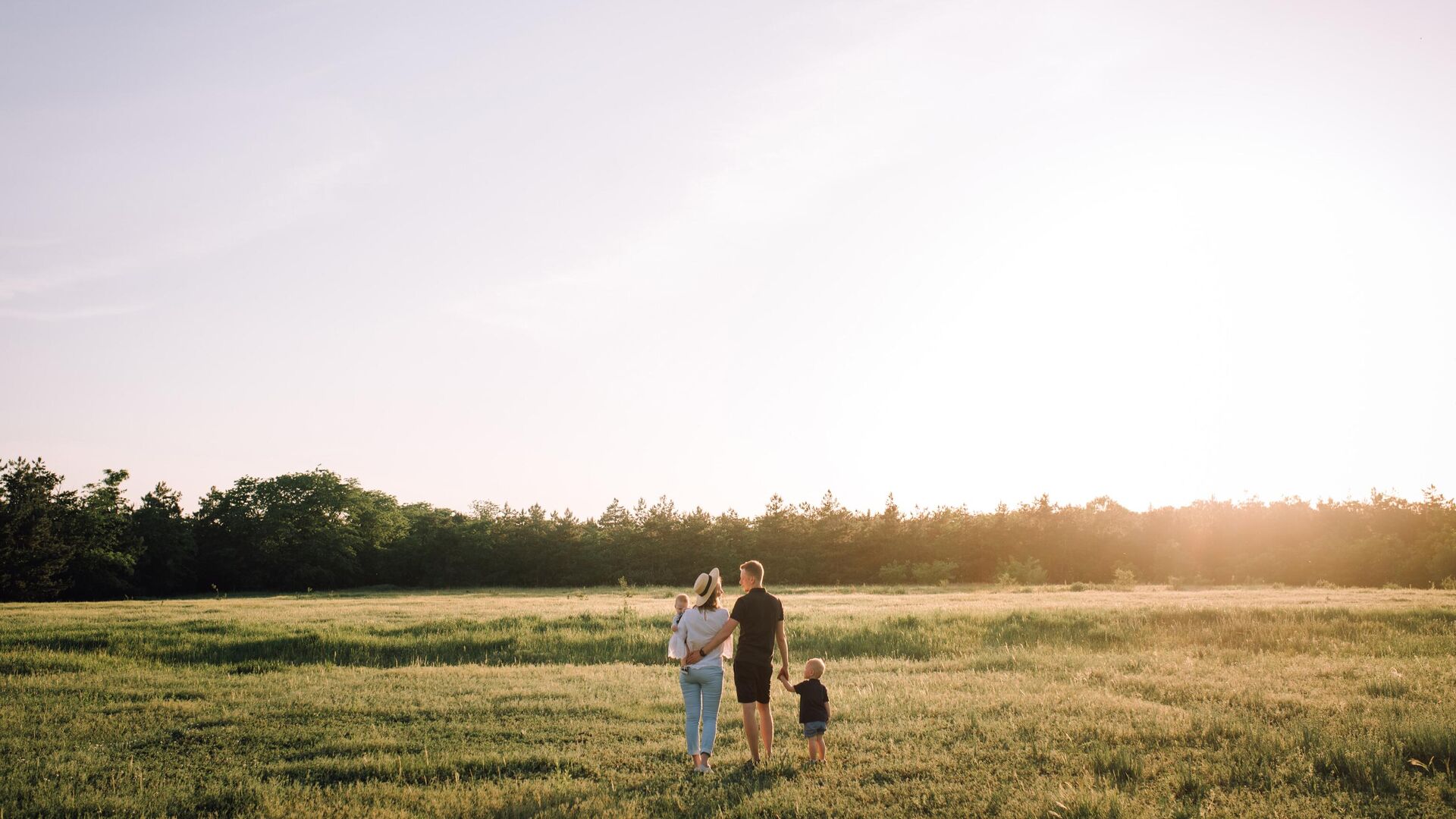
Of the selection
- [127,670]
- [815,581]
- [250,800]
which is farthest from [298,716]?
[815,581]

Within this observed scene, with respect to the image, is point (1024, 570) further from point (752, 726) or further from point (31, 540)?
point (31, 540)

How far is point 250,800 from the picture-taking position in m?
8.22

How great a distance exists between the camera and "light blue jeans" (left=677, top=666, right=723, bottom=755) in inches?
370

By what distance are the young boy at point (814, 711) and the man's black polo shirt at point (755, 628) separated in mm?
429

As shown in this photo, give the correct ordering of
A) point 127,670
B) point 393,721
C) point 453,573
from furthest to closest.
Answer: point 453,573 → point 127,670 → point 393,721

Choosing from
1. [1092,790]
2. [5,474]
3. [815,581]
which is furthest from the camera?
[815,581]

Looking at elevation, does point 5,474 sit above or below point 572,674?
above

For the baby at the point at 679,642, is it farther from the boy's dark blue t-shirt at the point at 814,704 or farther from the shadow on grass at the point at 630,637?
the shadow on grass at the point at 630,637

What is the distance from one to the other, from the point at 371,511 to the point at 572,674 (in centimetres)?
8340

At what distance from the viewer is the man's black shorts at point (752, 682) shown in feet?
30.8

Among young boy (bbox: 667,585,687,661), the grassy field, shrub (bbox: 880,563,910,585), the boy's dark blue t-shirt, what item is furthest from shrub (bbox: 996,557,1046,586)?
young boy (bbox: 667,585,687,661)

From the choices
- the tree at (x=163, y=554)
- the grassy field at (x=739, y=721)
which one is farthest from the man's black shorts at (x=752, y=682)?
the tree at (x=163, y=554)

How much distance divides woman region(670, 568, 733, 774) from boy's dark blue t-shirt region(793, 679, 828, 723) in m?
1.01

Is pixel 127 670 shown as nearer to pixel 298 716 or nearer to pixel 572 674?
pixel 298 716
